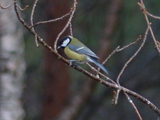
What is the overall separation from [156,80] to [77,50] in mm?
2980

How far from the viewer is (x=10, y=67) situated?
383cm

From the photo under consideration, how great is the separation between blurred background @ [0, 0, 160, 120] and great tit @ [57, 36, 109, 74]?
0.77 meters

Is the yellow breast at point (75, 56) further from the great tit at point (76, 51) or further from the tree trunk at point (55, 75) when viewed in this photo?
the tree trunk at point (55, 75)

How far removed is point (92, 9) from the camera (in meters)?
6.83

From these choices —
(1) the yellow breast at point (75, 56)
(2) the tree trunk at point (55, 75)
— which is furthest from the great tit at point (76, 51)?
(2) the tree trunk at point (55, 75)

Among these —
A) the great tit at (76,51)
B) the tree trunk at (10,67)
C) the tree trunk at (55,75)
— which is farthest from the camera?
the tree trunk at (55,75)

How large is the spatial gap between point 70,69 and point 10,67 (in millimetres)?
2841

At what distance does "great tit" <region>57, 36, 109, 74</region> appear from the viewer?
124 inches

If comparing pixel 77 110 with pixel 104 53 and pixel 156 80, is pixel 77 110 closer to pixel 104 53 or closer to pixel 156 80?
pixel 104 53

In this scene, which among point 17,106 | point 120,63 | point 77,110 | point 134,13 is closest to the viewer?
point 17,106

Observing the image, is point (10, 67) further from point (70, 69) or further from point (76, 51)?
point (70, 69)

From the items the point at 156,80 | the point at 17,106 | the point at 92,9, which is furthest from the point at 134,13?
the point at 17,106

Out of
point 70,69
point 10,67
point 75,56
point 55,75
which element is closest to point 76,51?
point 75,56

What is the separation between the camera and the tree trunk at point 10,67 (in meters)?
3.81
